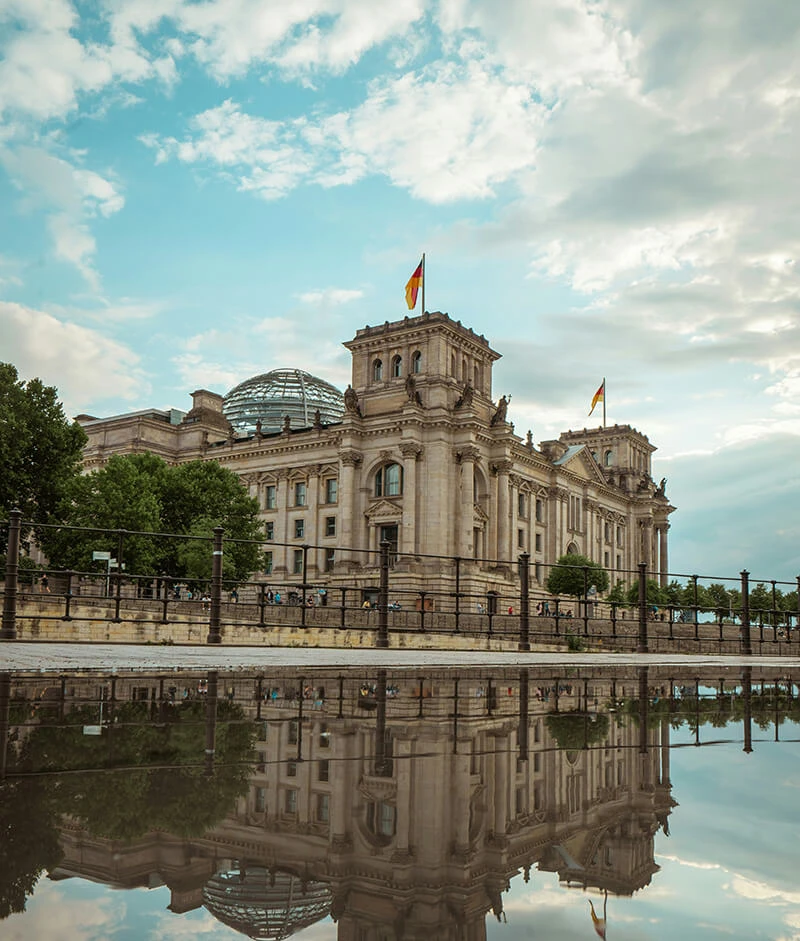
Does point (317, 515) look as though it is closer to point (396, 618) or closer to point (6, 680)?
point (396, 618)

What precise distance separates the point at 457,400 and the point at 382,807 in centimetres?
5910

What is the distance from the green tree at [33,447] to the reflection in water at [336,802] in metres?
31.9

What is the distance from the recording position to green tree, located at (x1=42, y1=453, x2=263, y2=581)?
37.0 m

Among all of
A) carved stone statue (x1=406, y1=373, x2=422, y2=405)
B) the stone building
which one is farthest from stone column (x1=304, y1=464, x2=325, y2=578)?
carved stone statue (x1=406, y1=373, x2=422, y2=405)

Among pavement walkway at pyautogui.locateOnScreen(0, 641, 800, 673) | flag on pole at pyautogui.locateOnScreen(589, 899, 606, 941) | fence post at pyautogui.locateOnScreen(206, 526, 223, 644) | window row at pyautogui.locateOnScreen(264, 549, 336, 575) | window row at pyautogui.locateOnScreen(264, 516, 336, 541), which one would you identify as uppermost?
window row at pyautogui.locateOnScreen(264, 516, 336, 541)

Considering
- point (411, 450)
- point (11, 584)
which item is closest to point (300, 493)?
point (411, 450)

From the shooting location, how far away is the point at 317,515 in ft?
216

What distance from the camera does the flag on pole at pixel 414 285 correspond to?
6175cm

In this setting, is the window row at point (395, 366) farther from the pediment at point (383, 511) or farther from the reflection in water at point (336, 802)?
the reflection in water at point (336, 802)

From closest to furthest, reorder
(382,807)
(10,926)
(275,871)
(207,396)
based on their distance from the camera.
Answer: (10,926), (275,871), (382,807), (207,396)

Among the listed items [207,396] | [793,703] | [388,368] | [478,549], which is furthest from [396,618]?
[207,396]

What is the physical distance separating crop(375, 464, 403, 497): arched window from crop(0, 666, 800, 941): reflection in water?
5378 cm

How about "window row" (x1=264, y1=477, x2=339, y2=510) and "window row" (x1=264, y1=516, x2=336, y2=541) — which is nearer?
"window row" (x1=264, y1=477, x2=339, y2=510)

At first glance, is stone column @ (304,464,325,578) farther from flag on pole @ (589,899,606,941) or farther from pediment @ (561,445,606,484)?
flag on pole @ (589,899,606,941)
